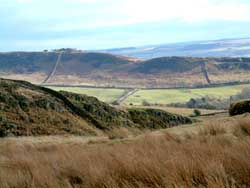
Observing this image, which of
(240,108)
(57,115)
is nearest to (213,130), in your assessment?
(240,108)

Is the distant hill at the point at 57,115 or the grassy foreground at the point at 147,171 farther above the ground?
the grassy foreground at the point at 147,171

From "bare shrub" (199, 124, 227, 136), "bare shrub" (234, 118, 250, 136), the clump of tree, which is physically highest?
"bare shrub" (234, 118, 250, 136)

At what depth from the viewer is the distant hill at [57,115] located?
2573 centimetres

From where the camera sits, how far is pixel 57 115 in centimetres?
2889

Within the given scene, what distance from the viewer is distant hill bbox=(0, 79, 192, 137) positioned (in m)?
25.7

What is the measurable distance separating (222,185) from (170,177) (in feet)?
2.41

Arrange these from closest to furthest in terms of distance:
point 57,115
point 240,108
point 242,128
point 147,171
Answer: point 147,171, point 242,128, point 240,108, point 57,115

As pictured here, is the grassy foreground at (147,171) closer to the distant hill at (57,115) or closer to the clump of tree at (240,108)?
the distant hill at (57,115)

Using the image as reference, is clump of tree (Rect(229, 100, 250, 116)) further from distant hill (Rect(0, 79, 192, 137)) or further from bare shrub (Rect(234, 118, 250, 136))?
bare shrub (Rect(234, 118, 250, 136))

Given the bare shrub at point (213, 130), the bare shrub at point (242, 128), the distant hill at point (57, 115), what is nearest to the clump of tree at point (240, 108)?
the distant hill at point (57, 115)

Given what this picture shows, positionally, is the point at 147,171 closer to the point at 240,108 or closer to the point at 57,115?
the point at 240,108

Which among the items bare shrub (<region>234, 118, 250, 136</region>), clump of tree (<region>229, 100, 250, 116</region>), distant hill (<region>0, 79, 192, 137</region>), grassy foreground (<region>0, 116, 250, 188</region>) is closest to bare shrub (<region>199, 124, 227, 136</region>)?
bare shrub (<region>234, 118, 250, 136</region>)

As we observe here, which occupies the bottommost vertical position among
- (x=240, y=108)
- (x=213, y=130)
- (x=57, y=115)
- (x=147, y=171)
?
(x=240, y=108)

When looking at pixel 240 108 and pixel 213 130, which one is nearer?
pixel 213 130
